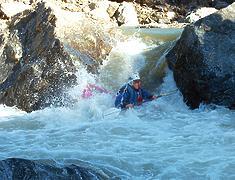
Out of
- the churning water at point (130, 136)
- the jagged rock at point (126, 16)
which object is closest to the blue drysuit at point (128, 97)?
the churning water at point (130, 136)

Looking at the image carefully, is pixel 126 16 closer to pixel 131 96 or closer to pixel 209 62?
pixel 131 96

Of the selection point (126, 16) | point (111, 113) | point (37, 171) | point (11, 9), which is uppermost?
point (11, 9)

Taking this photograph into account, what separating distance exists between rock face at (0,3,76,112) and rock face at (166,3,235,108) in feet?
7.49

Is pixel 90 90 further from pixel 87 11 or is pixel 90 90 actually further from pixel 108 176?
pixel 87 11

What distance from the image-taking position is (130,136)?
269 inches

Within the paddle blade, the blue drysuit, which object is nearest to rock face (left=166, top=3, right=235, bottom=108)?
the blue drysuit

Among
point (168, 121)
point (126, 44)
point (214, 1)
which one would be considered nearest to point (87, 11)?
point (214, 1)

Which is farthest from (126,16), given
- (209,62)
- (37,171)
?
(37,171)

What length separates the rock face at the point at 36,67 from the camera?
9227mm

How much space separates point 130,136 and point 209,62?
7.63ft

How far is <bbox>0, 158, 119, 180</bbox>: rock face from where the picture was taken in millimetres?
4586

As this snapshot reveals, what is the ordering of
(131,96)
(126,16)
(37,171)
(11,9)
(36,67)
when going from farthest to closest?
1. (126,16)
2. (11,9)
3. (36,67)
4. (131,96)
5. (37,171)

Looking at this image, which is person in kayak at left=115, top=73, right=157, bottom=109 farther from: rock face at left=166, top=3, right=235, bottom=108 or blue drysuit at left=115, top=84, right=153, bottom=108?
rock face at left=166, top=3, right=235, bottom=108

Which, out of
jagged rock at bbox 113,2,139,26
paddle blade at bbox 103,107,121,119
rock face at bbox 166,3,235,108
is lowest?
jagged rock at bbox 113,2,139,26
